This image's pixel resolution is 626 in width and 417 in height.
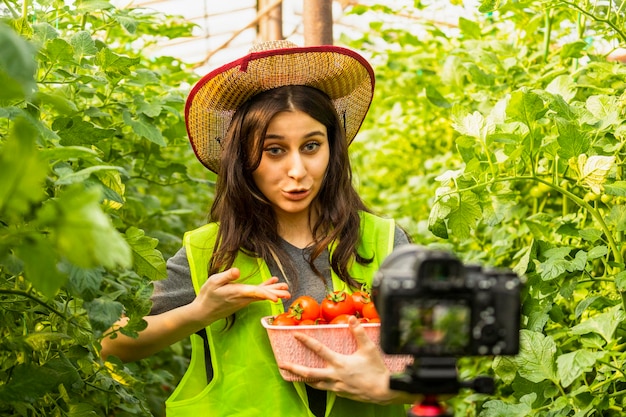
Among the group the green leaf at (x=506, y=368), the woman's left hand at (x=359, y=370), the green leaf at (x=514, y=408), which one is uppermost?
the woman's left hand at (x=359, y=370)

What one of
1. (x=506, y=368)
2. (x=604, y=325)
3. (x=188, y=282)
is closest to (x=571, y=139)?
(x=604, y=325)

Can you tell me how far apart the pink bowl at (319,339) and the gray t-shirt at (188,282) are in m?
0.27

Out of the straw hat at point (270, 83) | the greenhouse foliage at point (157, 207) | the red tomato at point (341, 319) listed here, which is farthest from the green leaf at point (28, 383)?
the straw hat at point (270, 83)

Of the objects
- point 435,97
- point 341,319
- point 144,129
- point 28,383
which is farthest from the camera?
point 435,97

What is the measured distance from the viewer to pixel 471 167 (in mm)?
1948

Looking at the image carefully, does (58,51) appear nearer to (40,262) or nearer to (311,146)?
(311,146)

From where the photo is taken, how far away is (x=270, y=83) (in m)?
2.02

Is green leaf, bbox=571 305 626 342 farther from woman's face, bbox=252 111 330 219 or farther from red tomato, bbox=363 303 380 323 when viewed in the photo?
woman's face, bbox=252 111 330 219

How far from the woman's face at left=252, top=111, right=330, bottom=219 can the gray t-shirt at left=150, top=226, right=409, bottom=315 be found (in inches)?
5.3

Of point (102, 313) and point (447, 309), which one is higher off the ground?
point (447, 309)

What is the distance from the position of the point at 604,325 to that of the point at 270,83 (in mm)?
868

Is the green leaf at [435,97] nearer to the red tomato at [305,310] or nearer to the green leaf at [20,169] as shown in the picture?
the red tomato at [305,310]

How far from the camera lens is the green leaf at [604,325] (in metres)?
1.82

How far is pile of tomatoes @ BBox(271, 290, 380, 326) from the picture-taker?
1733 mm
